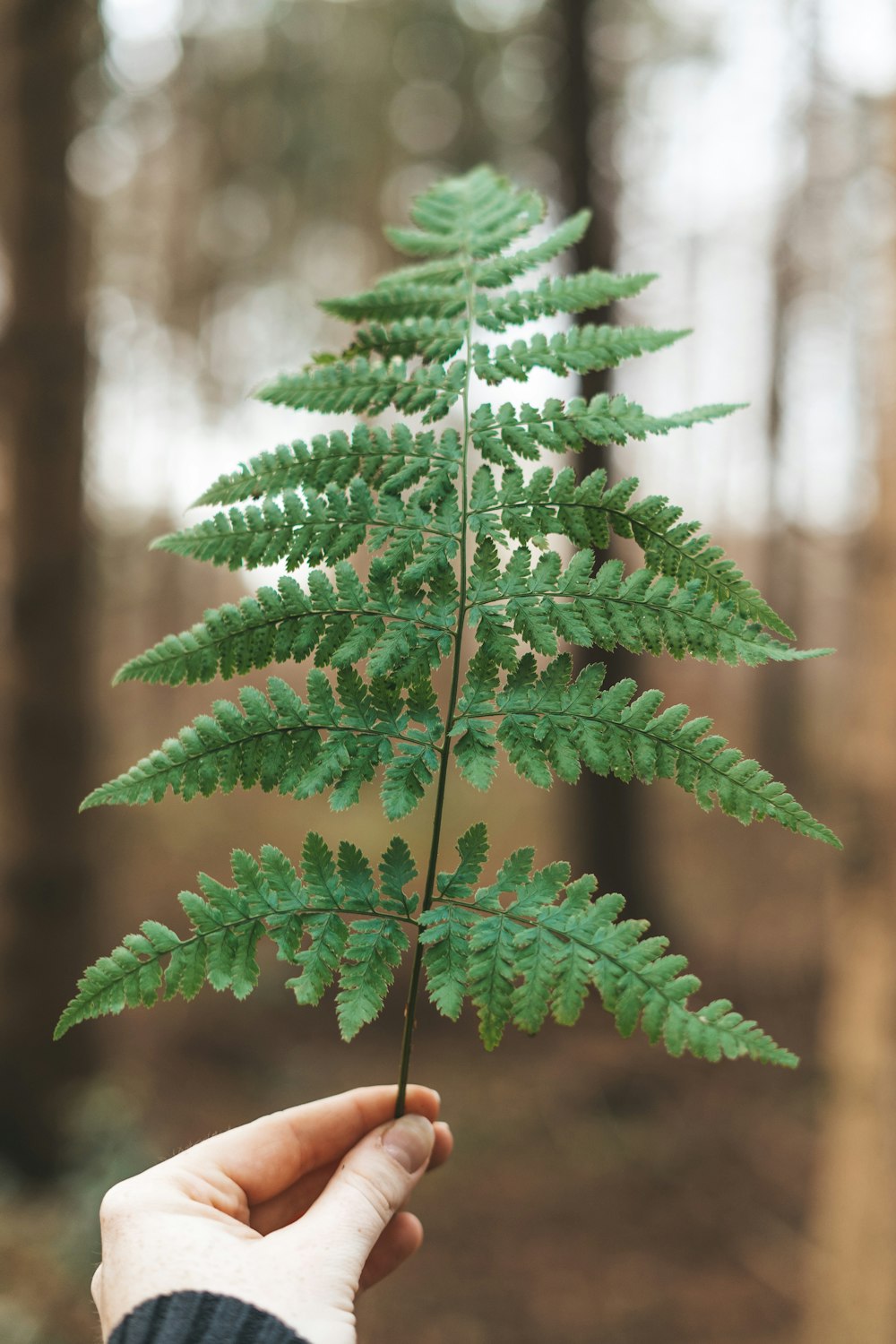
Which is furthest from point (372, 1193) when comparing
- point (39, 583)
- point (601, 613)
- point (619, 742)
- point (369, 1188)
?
point (39, 583)

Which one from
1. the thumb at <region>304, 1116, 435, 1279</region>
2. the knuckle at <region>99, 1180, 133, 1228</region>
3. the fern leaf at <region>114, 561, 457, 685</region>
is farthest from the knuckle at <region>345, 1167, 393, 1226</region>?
the fern leaf at <region>114, 561, 457, 685</region>

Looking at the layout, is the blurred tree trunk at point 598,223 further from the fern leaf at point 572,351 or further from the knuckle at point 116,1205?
the knuckle at point 116,1205

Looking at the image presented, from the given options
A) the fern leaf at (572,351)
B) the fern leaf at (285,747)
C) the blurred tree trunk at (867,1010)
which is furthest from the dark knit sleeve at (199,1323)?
the blurred tree trunk at (867,1010)

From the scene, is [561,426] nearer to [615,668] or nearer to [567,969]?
[567,969]

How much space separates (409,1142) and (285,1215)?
0.43 metres

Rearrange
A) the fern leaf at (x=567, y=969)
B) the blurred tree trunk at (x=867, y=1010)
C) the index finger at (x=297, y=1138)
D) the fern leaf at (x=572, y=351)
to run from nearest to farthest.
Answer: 1. the fern leaf at (x=567, y=969)
2. the fern leaf at (x=572, y=351)
3. the index finger at (x=297, y=1138)
4. the blurred tree trunk at (x=867, y=1010)

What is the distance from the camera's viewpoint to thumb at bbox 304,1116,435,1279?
4.98ft

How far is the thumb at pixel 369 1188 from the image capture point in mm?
1517

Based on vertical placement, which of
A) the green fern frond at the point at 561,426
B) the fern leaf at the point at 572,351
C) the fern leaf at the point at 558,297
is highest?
the fern leaf at the point at 558,297

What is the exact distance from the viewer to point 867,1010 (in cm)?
430

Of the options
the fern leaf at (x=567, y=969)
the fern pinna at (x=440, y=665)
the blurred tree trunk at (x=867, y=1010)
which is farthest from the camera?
the blurred tree trunk at (x=867, y=1010)

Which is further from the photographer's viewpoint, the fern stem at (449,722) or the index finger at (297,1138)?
the index finger at (297,1138)

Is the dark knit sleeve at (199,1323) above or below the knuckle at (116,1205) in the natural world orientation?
below

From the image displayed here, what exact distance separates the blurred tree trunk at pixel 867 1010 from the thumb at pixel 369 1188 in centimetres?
321
